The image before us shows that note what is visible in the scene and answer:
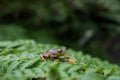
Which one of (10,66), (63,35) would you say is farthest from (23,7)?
(10,66)

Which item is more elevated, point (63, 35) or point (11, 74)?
point (63, 35)

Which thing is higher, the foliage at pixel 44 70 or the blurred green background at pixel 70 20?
the blurred green background at pixel 70 20

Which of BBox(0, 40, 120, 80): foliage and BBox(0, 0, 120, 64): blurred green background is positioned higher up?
BBox(0, 0, 120, 64): blurred green background

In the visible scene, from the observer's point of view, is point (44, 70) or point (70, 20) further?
point (70, 20)

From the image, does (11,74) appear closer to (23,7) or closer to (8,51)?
(8,51)

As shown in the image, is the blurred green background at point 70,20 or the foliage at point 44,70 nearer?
the foliage at point 44,70

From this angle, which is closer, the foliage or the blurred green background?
the foliage

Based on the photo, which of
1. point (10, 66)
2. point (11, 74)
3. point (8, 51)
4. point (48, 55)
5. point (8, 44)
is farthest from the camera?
point (8, 44)

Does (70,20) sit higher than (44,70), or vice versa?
(70,20)
